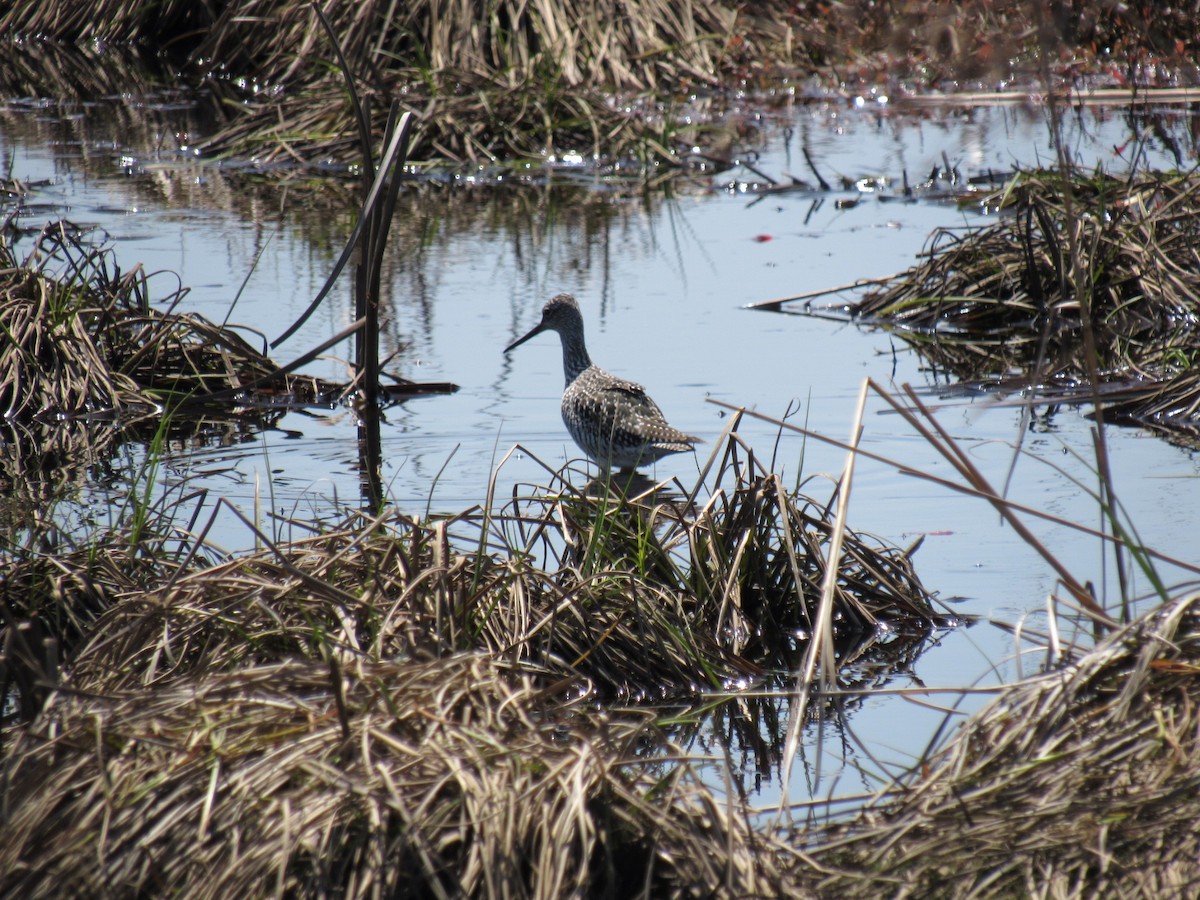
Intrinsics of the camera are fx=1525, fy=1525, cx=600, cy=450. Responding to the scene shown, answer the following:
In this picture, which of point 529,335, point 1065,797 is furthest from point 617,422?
point 1065,797

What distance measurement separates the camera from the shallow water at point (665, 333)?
5.09 metres

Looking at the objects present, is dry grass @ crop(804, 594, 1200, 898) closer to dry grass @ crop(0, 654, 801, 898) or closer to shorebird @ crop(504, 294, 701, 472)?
dry grass @ crop(0, 654, 801, 898)

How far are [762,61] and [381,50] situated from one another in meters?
4.55

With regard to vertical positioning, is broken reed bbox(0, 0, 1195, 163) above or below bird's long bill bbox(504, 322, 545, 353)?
above

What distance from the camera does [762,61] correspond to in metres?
17.0

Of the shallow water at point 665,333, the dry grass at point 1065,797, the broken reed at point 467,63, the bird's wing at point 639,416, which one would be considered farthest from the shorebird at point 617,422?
the broken reed at point 467,63

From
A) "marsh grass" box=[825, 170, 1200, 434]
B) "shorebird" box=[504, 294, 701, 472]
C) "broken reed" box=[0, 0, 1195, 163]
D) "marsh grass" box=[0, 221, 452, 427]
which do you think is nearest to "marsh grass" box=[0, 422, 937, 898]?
"shorebird" box=[504, 294, 701, 472]

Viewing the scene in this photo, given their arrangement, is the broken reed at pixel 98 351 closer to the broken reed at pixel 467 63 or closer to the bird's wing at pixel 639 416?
the bird's wing at pixel 639 416

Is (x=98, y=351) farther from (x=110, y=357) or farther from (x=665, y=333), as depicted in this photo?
(x=665, y=333)

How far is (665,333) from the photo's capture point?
8.02 meters

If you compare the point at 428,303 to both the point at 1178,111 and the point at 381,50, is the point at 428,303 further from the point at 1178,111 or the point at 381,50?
the point at 1178,111

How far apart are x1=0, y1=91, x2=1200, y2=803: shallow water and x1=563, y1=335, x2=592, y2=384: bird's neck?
15 cm

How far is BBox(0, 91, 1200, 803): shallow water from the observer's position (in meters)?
5.09

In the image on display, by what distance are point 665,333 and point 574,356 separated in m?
0.82
